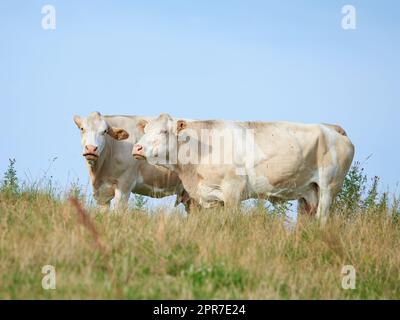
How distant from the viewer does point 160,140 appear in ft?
48.2

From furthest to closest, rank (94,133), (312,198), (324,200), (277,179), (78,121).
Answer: (312,198)
(78,121)
(324,200)
(277,179)
(94,133)

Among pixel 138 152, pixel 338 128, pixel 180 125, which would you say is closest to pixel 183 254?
pixel 138 152

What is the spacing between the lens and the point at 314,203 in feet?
51.7

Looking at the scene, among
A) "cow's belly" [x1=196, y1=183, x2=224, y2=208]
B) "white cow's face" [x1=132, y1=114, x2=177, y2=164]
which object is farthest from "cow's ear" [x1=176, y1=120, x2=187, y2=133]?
"cow's belly" [x1=196, y1=183, x2=224, y2=208]

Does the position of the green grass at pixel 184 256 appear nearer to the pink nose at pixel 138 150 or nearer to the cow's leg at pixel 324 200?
the pink nose at pixel 138 150

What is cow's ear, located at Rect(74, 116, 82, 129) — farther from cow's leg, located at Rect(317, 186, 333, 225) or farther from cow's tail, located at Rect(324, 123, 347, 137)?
cow's tail, located at Rect(324, 123, 347, 137)

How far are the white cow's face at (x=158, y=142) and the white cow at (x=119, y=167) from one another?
2.79 ft

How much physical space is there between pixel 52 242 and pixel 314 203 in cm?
796

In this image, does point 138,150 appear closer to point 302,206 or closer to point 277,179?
point 277,179

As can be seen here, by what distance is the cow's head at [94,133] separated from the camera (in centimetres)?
1478

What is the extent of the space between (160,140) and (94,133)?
4.87 feet

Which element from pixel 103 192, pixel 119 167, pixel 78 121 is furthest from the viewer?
pixel 103 192
